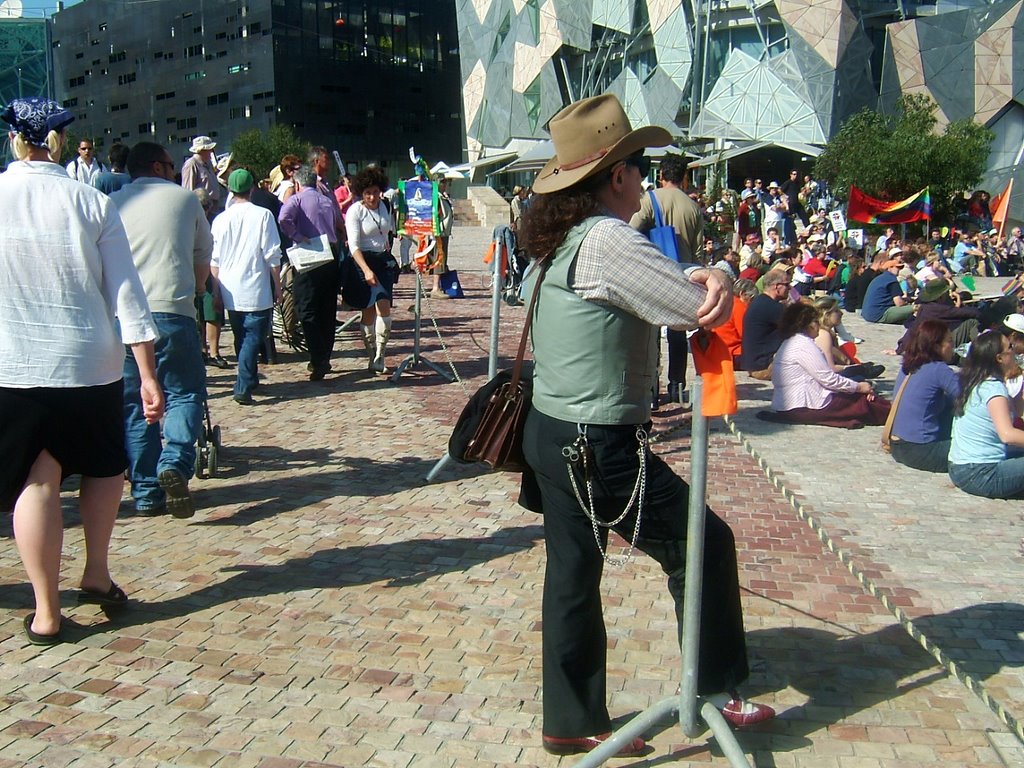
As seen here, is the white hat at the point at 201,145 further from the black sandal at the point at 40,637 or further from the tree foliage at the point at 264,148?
the tree foliage at the point at 264,148

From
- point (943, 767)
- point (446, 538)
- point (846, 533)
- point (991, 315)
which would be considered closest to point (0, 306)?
point (446, 538)

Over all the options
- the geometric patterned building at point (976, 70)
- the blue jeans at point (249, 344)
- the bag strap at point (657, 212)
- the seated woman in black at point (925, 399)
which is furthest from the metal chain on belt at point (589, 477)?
the geometric patterned building at point (976, 70)

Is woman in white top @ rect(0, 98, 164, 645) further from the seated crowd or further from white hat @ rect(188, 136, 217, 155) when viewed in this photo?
white hat @ rect(188, 136, 217, 155)

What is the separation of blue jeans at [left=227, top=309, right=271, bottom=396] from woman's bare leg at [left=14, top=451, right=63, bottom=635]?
14.9 feet

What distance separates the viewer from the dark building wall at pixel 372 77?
82.0m

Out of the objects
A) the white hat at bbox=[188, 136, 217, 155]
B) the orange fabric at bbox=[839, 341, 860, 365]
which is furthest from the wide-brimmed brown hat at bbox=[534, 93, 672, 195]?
the white hat at bbox=[188, 136, 217, 155]

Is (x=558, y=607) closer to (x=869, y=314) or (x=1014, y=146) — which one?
(x=869, y=314)

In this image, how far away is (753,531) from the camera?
579 cm

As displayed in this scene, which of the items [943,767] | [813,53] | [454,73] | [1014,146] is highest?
[454,73]

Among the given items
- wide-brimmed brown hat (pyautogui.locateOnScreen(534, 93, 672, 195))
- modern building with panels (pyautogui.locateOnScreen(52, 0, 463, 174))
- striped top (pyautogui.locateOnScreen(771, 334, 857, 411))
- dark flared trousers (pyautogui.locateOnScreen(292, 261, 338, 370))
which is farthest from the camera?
modern building with panels (pyautogui.locateOnScreen(52, 0, 463, 174))

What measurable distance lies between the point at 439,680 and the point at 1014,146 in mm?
45755

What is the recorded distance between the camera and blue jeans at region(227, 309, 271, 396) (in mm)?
8500

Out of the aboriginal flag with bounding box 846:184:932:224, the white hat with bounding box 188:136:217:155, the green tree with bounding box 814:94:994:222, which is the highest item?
the green tree with bounding box 814:94:994:222

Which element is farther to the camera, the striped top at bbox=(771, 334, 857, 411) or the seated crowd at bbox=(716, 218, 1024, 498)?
the striped top at bbox=(771, 334, 857, 411)
